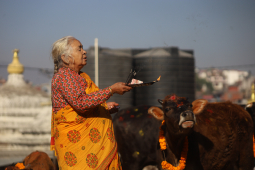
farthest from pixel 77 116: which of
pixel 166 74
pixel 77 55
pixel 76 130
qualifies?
pixel 166 74

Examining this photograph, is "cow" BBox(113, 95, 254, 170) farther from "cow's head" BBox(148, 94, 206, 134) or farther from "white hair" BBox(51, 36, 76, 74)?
"white hair" BBox(51, 36, 76, 74)

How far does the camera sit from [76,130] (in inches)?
105

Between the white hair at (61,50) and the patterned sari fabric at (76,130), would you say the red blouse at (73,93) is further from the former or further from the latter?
the white hair at (61,50)

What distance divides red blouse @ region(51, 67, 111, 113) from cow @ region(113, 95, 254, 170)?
1.11m

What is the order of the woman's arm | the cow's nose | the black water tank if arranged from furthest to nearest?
the black water tank
the cow's nose
the woman's arm

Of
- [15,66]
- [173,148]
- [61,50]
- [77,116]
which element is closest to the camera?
[77,116]

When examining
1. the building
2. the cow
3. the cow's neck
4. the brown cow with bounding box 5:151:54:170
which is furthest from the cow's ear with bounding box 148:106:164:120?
the building

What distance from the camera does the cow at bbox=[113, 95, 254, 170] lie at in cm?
365

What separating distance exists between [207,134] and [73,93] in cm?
226

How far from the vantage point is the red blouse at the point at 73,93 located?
8.27 ft

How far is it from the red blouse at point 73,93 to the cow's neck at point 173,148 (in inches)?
58.1

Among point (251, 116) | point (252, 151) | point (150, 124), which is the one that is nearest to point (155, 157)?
point (150, 124)

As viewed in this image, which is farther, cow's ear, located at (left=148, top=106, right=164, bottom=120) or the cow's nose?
cow's ear, located at (left=148, top=106, right=164, bottom=120)

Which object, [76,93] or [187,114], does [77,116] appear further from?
[187,114]
